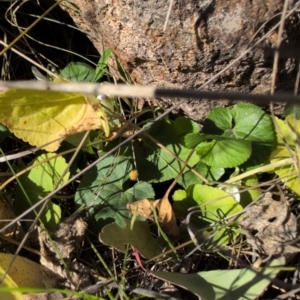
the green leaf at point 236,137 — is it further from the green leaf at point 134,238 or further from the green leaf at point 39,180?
the green leaf at point 39,180

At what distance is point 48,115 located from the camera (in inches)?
41.4

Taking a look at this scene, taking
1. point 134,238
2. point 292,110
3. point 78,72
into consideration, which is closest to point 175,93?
point 134,238

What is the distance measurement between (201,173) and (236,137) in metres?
0.12

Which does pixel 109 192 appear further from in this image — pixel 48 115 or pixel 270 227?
pixel 270 227

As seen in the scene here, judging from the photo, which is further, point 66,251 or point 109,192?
point 109,192

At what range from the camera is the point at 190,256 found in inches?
40.4

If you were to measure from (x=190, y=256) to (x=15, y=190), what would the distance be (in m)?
0.48

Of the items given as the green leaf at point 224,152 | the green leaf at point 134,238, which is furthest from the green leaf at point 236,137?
the green leaf at point 134,238

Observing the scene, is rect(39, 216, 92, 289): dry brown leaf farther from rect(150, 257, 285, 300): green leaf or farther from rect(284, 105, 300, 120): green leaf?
rect(284, 105, 300, 120): green leaf

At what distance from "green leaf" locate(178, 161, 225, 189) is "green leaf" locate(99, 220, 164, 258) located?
15 cm

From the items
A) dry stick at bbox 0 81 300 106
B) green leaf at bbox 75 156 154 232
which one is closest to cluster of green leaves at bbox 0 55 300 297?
green leaf at bbox 75 156 154 232

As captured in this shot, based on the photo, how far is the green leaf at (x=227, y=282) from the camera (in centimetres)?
90

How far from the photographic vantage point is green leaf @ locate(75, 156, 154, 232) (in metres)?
1.08

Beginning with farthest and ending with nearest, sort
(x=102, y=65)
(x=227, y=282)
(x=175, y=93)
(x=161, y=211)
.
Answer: (x=102, y=65) → (x=161, y=211) → (x=227, y=282) → (x=175, y=93)
